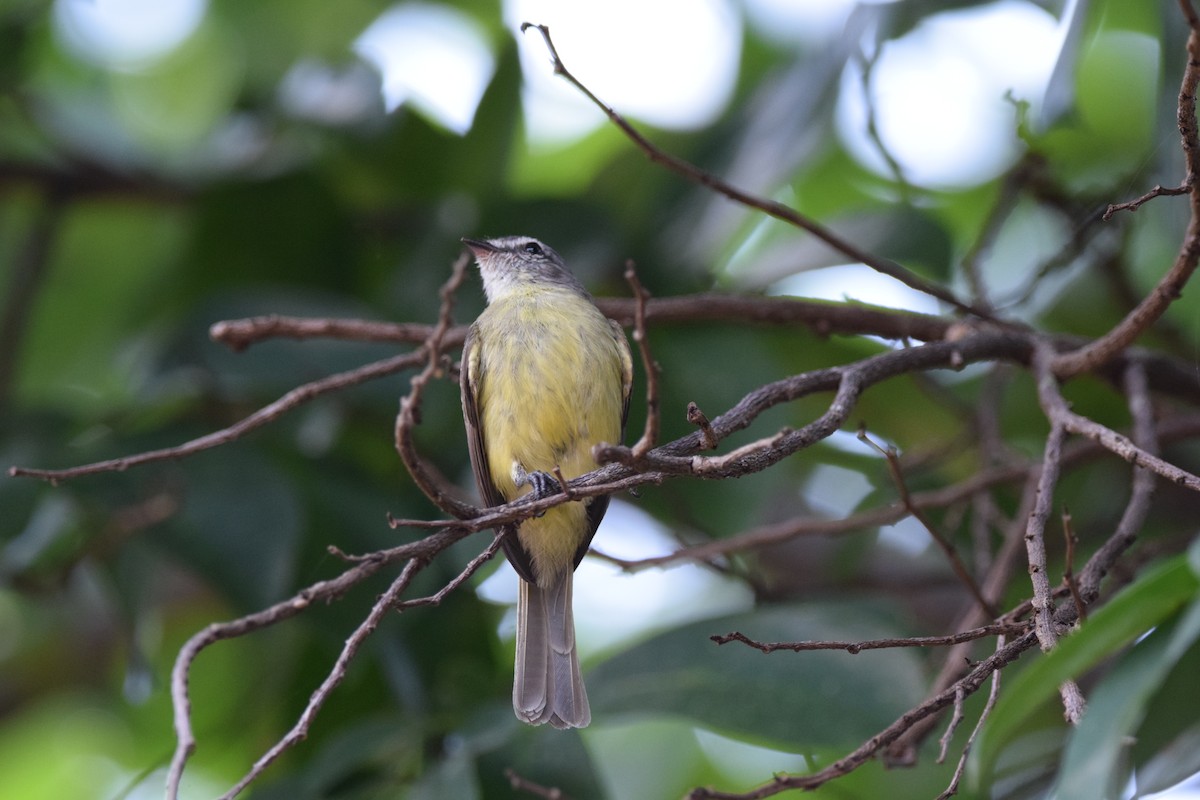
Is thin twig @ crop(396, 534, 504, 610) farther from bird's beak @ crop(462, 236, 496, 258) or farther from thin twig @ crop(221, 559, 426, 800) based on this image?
bird's beak @ crop(462, 236, 496, 258)

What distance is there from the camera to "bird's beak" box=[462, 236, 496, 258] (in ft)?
14.6

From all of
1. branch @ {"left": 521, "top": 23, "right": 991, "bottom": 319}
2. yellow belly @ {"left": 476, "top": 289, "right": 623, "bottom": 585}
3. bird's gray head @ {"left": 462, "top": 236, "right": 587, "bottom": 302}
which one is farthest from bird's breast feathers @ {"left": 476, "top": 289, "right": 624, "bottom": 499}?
branch @ {"left": 521, "top": 23, "right": 991, "bottom": 319}

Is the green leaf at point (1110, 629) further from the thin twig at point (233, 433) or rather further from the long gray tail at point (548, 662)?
the thin twig at point (233, 433)

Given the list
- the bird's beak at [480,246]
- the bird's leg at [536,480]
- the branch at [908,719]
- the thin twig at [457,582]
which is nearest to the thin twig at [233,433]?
the bird's leg at [536,480]

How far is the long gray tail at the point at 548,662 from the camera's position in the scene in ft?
11.0

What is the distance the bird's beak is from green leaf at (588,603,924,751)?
1555 millimetres

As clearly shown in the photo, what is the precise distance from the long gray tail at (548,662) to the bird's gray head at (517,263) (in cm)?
118

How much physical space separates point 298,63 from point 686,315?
120 inches

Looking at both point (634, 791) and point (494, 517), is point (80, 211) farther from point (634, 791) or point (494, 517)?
point (494, 517)

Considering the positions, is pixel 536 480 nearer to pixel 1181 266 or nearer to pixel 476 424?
pixel 476 424

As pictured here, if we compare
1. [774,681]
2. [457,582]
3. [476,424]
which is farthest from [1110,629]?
[476,424]

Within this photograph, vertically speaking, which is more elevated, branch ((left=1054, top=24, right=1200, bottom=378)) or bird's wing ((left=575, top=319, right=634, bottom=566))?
bird's wing ((left=575, top=319, right=634, bottom=566))

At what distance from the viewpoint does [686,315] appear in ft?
11.6

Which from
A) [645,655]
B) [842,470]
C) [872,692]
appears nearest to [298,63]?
[842,470]
